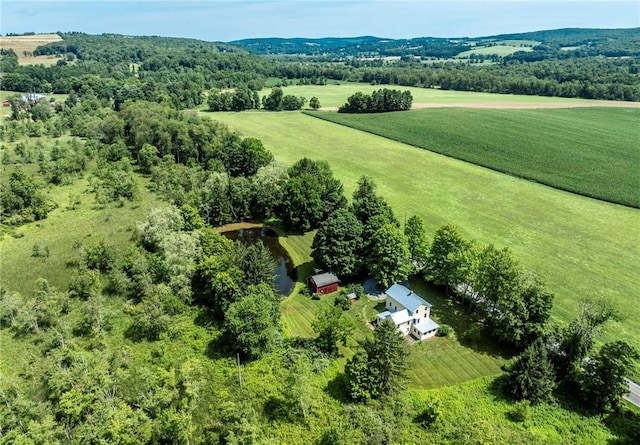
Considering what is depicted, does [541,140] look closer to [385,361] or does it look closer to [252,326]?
[385,361]

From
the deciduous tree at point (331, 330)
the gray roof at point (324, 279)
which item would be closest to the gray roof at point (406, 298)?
the deciduous tree at point (331, 330)

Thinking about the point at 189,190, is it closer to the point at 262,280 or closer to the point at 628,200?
the point at 262,280

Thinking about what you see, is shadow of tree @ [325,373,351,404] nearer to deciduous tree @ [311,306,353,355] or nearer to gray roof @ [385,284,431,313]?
deciduous tree @ [311,306,353,355]

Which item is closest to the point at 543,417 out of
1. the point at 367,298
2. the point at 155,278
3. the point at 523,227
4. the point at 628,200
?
the point at 367,298

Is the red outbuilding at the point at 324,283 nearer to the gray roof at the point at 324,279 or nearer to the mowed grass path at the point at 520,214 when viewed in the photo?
the gray roof at the point at 324,279

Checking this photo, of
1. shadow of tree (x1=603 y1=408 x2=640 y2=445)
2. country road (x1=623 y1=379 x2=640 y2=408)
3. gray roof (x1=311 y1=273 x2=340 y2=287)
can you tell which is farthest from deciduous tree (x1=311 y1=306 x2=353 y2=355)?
country road (x1=623 y1=379 x2=640 y2=408)
